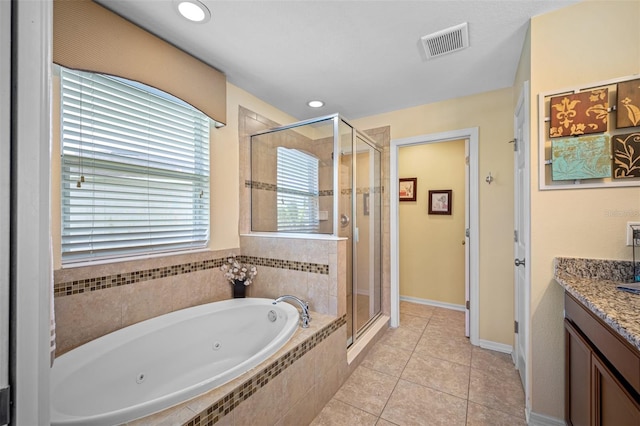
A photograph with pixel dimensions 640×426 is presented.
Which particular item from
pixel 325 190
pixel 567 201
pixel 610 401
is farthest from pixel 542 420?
pixel 325 190

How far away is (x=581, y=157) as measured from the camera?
1.40m

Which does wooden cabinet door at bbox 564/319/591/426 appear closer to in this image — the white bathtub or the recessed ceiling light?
the white bathtub

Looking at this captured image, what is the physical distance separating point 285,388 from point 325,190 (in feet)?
4.73

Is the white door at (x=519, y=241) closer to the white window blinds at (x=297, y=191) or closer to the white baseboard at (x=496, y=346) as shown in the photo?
the white baseboard at (x=496, y=346)

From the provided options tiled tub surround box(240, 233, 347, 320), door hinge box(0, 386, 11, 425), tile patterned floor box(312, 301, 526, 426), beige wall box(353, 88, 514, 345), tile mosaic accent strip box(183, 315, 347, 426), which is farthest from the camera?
beige wall box(353, 88, 514, 345)

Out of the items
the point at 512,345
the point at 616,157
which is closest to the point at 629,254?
the point at 616,157

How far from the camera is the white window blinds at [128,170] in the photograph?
1493 mm

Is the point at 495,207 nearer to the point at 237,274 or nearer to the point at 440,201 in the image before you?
the point at 440,201

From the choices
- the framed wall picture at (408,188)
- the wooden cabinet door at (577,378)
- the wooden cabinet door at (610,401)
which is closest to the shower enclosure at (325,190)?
the framed wall picture at (408,188)

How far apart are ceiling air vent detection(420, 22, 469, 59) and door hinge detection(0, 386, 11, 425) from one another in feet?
7.27

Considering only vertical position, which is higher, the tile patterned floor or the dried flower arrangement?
the dried flower arrangement

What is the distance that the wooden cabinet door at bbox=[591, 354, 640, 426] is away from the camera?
0.82m

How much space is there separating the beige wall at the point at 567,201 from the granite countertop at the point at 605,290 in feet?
0.17

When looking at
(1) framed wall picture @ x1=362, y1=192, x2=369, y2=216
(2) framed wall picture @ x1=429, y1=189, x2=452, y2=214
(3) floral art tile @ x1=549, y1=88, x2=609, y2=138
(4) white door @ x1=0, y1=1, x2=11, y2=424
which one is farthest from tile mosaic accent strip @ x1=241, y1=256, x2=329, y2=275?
(2) framed wall picture @ x1=429, y1=189, x2=452, y2=214
